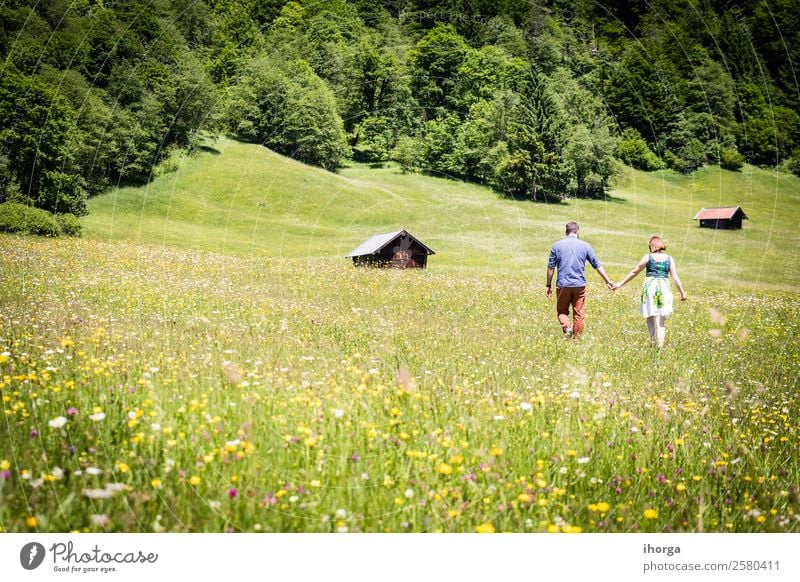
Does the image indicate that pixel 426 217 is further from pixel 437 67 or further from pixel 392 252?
pixel 437 67

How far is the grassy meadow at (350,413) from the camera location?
11.2 ft

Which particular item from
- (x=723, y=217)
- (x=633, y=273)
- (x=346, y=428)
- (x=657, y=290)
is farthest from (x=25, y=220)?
(x=723, y=217)

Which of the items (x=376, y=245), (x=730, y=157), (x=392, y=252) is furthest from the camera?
(x=730, y=157)

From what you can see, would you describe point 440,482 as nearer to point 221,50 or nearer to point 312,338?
point 312,338

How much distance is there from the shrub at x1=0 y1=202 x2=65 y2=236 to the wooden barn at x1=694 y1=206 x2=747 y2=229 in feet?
151

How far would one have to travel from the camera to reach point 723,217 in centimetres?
4472

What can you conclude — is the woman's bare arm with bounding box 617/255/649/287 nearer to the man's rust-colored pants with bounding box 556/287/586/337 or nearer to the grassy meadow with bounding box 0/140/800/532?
the man's rust-colored pants with bounding box 556/287/586/337

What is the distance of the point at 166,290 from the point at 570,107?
16.7 meters

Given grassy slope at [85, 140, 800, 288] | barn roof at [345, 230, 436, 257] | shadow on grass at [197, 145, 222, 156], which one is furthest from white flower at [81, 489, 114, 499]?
shadow on grass at [197, 145, 222, 156]

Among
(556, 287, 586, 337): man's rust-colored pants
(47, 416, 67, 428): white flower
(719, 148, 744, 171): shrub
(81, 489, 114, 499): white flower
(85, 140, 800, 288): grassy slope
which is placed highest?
(719, 148, 744, 171): shrub

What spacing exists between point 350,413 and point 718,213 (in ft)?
163

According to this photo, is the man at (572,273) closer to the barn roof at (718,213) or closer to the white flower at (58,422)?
the white flower at (58,422)

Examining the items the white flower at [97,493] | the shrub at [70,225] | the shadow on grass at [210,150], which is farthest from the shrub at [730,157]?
the white flower at [97,493]

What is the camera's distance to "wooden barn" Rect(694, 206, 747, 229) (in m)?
44.3
